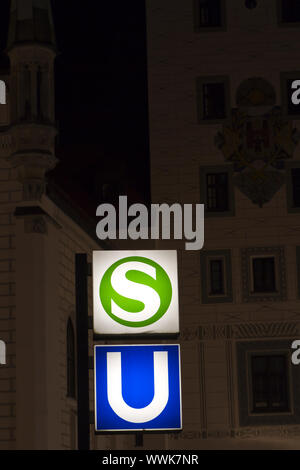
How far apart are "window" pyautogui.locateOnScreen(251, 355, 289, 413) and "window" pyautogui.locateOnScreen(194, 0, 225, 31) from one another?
47.6ft

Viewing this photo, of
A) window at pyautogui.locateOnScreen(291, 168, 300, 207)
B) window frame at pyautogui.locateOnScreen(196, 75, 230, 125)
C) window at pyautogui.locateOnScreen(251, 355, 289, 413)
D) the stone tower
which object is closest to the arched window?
the stone tower

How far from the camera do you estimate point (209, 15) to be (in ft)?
154

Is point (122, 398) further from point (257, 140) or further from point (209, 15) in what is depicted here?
point (209, 15)

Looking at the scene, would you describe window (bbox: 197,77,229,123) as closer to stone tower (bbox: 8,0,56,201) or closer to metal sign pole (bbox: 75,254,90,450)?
stone tower (bbox: 8,0,56,201)

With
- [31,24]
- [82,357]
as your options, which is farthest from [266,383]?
[82,357]

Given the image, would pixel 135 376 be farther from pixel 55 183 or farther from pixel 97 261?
pixel 55 183

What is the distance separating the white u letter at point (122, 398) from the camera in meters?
14.3

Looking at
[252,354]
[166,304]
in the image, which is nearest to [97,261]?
[166,304]

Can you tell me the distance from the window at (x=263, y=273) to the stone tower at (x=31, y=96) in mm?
16522

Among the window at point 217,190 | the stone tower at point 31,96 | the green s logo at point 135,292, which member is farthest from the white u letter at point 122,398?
the window at point 217,190

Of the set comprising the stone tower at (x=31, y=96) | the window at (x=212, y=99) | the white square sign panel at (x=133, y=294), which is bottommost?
the white square sign panel at (x=133, y=294)

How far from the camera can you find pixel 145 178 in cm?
4666

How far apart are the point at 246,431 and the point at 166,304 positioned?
3098 cm

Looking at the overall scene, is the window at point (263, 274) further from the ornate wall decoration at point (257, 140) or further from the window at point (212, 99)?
the window at point (212, 99)
